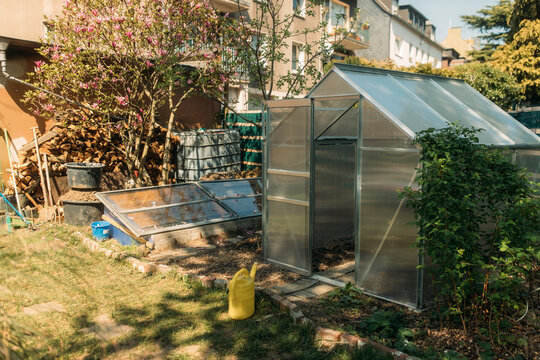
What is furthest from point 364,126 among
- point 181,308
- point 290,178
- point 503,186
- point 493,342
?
point 181,308

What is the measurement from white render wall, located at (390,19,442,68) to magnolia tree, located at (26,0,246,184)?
22.4m

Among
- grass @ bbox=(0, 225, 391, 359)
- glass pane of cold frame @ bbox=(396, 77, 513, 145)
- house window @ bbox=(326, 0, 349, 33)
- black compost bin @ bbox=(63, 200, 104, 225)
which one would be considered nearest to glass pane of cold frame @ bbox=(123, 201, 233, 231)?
grass @ bbox=(0, 225, 391, 359)

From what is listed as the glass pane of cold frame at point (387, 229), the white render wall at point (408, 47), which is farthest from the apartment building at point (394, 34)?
the glass pane of cold frame at point (387, 229)

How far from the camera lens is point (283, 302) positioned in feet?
16.0

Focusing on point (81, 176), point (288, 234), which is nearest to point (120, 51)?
point (81, 176)

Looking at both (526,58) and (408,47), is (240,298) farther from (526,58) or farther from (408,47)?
(408,47)

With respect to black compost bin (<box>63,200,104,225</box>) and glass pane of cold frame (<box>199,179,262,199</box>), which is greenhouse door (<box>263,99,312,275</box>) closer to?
glass pane of cold frame (<box>199,179,262,199</box>)

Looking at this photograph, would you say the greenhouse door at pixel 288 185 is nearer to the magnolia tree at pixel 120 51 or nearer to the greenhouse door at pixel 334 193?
the greenhouse door at pixel 334 193

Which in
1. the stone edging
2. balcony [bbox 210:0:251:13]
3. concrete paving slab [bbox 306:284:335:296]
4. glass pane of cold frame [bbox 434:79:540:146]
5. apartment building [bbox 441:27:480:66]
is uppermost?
apartment building [bbox 441:27:480:66]

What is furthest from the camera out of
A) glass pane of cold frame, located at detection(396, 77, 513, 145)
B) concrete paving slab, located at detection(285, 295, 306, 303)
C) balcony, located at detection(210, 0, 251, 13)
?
balcony, located at detection(210, 0, 251, 13)

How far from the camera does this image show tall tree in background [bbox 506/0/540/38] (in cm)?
1997

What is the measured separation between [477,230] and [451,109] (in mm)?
2917

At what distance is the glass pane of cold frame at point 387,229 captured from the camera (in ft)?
16.0

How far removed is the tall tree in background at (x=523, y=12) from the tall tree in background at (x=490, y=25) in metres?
8.75
